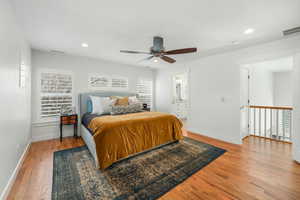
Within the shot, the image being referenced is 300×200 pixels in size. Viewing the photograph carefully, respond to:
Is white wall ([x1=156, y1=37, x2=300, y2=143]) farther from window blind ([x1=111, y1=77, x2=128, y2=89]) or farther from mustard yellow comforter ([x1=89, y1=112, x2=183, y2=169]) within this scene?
window blind ([x1=111, y1=77, x2=128, y2=89])

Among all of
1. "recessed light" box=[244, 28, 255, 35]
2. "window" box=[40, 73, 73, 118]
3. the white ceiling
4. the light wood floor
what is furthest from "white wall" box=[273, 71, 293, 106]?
"window" box=[40, 73, 73, 118]

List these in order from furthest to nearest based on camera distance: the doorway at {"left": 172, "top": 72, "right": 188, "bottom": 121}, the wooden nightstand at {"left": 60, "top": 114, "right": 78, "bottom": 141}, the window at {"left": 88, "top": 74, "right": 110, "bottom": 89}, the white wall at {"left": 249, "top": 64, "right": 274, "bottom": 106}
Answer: the doorway at {"left": 172, "top": 72, "right": 188, "bottom": 121}, the window at {"left": 88, "top": 74, "right": 110, "bottom": 89}, the white wall at {"left": 249, "top": 64, "right": 274, "bottom": 106}, the wooden nightstand at {"left": 60, "top": 114, "right": 78, "bottom": 141}

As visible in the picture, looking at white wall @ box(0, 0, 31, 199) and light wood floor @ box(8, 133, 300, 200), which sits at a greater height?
white wall @ box(0, 0, 31, 199)

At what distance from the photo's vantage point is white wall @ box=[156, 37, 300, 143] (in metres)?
2.78

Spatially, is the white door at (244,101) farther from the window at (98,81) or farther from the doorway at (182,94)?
the window at (98,81)

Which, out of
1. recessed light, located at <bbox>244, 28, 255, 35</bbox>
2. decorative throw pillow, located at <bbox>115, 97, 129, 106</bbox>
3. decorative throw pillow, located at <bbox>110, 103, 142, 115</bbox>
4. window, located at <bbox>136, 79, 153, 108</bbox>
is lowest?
decorative throw pillow, located at <bbox>110, 103, 142, 115</bbox>

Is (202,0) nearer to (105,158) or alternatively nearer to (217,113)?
(105,158)

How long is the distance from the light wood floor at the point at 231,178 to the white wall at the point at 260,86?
6.32 feet

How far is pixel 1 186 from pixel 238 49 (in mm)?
4827

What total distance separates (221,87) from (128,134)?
9.36ft

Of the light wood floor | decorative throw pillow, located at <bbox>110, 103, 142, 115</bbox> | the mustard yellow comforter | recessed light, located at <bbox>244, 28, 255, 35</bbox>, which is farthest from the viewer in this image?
decorative throw pillow, located at <bbox>110, 103, 142, 115</bbox>

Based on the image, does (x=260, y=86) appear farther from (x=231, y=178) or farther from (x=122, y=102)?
(x=122, y=102)

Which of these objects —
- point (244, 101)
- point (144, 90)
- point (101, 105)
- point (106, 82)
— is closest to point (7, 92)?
point (101, 105)

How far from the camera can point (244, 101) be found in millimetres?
3535
